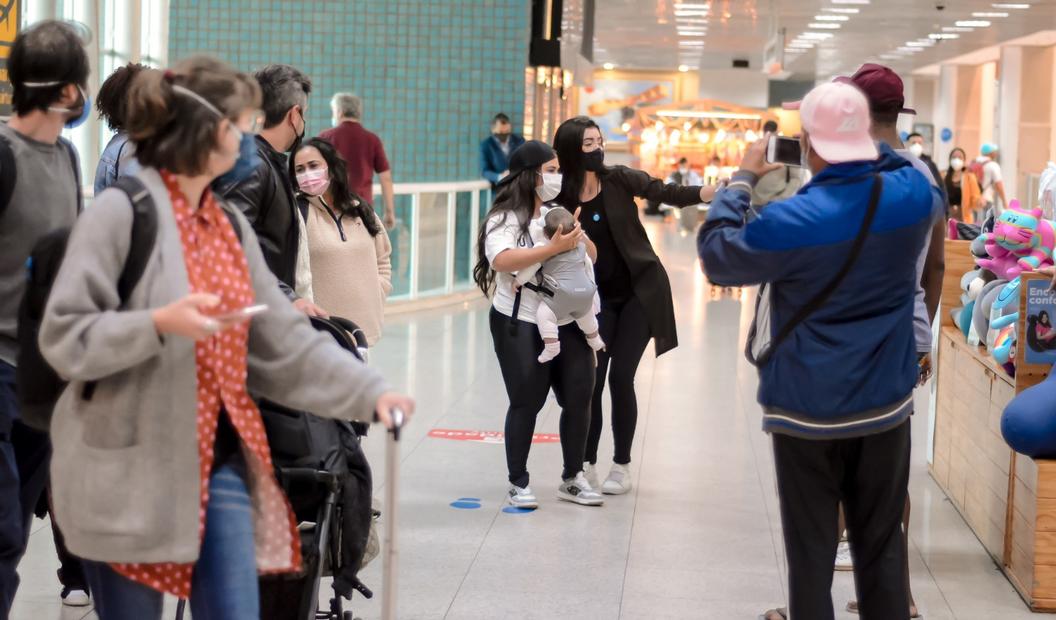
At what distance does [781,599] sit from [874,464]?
1.29m

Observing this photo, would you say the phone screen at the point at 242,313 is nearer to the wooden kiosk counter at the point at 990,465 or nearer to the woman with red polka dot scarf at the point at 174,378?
the woman with red polka dot scarf at the point at 174,378

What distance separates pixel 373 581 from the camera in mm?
4332

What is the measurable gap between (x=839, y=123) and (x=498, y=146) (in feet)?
32.8

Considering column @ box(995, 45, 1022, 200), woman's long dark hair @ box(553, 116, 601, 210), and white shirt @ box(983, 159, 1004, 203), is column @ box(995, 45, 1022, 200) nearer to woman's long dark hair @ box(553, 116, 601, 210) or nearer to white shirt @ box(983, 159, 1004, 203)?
white shirt @ box(983, 159, 1004, 203)

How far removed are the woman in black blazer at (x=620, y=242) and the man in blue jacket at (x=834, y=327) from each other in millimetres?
2194

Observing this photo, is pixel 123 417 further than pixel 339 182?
No

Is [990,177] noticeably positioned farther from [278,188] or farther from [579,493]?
[278,188]

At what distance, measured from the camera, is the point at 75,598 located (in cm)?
393

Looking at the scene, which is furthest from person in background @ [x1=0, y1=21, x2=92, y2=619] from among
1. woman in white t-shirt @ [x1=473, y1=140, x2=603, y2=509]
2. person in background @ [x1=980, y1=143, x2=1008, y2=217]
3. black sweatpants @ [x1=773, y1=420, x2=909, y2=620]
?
person in background @ [x1=980, y1=143, x2=1008, y2=217]

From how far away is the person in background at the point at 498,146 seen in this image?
12859mm

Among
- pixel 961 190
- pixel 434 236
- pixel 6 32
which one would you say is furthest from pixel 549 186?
Result: pixel 961 190

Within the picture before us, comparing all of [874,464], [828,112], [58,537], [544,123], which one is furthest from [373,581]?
[544,123]

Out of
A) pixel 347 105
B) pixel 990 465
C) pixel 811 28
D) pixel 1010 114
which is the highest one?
pixel 811 28

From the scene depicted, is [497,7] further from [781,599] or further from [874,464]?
[874,464]
